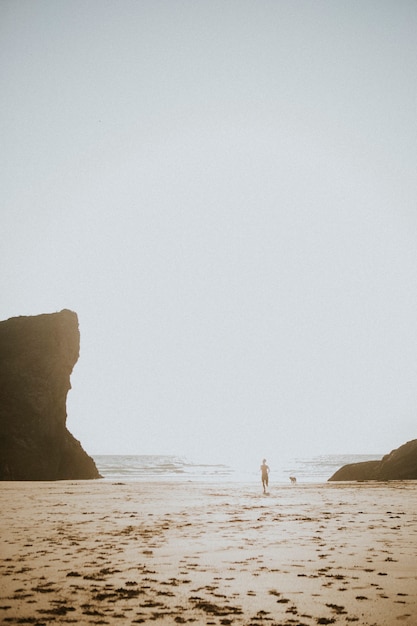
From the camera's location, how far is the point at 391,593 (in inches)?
219

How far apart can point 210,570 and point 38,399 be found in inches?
1603

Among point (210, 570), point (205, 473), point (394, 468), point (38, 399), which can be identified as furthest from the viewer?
point (205, 473)

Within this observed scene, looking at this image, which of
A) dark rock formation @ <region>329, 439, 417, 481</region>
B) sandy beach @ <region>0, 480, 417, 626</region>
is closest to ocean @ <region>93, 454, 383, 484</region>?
dark rock formation @ <region>329, 439, 417, 481</region>

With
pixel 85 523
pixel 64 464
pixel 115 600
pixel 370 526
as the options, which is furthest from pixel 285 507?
pixel 64 464

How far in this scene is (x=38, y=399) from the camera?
143 feet

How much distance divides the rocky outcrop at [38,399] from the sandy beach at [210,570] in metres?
29.7

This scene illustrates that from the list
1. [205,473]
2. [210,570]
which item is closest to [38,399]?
[205,473]

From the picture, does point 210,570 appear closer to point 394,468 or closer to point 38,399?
point 394,468

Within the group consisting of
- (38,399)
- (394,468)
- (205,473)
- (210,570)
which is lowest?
(205,473)

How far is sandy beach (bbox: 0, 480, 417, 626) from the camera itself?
4930mm

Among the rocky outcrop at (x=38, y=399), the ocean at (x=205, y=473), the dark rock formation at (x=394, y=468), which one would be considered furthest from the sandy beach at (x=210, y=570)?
the ocean at (x=205, y=473)

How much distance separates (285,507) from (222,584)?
11.5 m

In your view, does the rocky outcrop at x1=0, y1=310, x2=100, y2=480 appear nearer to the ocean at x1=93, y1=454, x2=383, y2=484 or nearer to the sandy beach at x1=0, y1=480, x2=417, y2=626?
the ocean at x1=93, y1=454, x2=383, y2=484

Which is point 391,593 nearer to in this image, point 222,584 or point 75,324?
point 222,584
